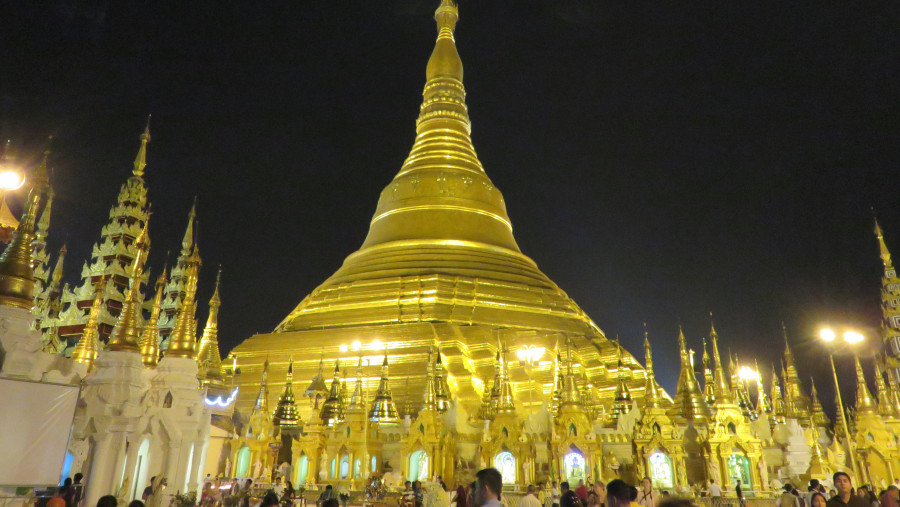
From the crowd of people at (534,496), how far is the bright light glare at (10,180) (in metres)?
4.59

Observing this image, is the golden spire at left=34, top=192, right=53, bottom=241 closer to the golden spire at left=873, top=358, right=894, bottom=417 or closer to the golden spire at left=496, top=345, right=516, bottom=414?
the golden spire at left=496, top=345, right=516, bottom=414

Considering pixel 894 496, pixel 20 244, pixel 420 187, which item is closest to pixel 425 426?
pixel 20 244

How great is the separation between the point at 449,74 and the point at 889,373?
20.6 metres

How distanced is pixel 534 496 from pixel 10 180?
884 cm

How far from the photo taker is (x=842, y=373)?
26656mm

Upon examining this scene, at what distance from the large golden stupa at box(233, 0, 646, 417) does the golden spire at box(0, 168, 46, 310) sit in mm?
9411

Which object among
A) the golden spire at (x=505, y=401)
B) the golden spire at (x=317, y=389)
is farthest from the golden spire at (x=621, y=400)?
the golden spire at (x=317, y=389)

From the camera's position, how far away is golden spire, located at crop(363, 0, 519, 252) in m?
24.8

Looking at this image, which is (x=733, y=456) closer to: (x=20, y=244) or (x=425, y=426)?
(x=425, y=426)

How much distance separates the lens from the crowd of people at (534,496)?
370cm

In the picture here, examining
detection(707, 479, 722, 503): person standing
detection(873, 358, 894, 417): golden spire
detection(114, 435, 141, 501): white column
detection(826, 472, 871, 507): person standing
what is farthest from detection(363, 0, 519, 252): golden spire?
detection(826, 472, 871, 507): person standing

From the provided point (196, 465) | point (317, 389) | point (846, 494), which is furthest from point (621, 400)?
point (846, 494)

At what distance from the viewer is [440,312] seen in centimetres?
2036

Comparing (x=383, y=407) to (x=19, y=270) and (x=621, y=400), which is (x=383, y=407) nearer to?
(x=621, y=400)
